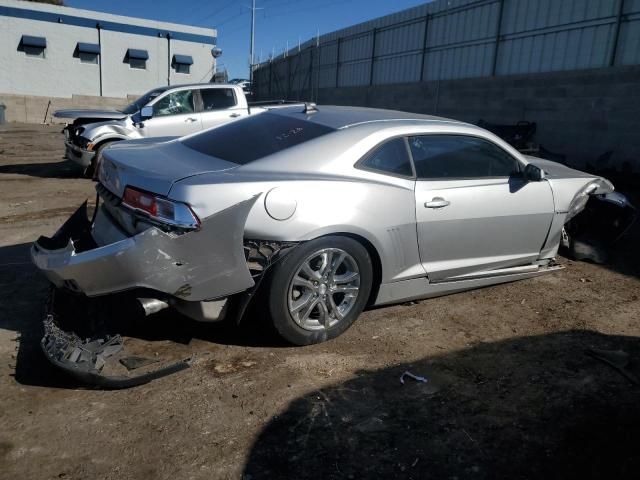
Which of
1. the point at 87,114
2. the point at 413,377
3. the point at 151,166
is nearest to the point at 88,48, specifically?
the point at 87,114

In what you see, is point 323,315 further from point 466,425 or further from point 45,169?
point 45,169

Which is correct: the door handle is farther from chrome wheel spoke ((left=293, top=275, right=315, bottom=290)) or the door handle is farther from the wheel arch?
chrome wheel spoke ((left=293, top=275, right=315, bottom=290))

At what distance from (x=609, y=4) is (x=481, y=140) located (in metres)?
7.47

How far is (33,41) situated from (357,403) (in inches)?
1212

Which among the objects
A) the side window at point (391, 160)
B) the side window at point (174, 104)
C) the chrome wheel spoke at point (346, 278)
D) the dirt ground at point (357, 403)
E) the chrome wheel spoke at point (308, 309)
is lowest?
the dirt ground at point (357, 403)

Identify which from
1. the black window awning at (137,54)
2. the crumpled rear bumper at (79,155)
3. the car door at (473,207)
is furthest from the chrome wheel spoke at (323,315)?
the black window awning at (137,54)

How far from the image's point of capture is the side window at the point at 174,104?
9969 millimetres

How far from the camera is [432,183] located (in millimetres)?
3932

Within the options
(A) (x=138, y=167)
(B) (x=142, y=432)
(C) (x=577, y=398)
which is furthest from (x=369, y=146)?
(B) (x=142, y=432)

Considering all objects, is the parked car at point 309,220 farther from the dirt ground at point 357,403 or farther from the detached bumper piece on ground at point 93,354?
the dirt ground at point 357,403

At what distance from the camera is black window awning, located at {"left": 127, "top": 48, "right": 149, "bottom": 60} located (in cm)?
3042

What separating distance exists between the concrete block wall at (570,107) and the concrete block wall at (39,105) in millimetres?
21021

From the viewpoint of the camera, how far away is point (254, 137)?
3955mm

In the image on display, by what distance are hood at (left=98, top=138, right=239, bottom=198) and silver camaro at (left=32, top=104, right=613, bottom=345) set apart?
0.01m
